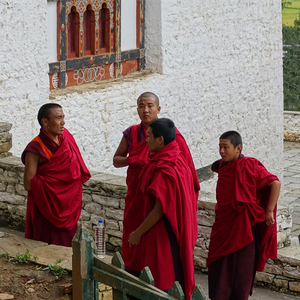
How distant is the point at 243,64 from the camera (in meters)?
10.3

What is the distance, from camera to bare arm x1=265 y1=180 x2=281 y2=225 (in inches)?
172

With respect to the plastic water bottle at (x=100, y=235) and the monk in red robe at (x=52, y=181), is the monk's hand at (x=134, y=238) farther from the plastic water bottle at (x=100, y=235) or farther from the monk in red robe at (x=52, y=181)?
the plastic water bottle at (x=100, y=235)

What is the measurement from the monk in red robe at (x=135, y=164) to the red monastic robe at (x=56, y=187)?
370 millimetres

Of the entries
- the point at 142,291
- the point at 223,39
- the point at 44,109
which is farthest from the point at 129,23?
the point at 142,291

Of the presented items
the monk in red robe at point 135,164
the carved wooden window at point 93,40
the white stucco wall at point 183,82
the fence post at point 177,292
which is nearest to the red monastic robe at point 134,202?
the monk in red robe at point 135,164

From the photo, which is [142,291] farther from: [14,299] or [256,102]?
[256,102]

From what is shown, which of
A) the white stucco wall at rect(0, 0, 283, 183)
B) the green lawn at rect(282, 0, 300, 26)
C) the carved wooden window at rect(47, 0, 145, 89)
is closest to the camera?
the white stucco wall at rect(0, 0, 283, 183)

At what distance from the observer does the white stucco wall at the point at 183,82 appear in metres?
6.73

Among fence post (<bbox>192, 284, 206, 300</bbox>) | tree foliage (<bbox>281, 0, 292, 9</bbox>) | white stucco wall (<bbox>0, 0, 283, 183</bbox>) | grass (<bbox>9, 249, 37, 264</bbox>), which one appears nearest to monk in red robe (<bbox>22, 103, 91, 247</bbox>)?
grass (<bbox>9, 249, 37, 264</bbox>)

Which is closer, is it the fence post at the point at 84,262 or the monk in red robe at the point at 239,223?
the fence post at the point at 84,262

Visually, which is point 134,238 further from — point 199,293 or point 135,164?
point 199,293

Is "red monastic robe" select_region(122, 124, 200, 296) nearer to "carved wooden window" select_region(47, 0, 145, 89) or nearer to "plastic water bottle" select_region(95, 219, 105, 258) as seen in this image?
"plastic water bottle" select_region(95, 219, 105, 258)

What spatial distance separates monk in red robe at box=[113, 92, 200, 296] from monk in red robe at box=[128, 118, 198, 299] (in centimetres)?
14

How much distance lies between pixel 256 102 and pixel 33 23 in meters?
5.10
